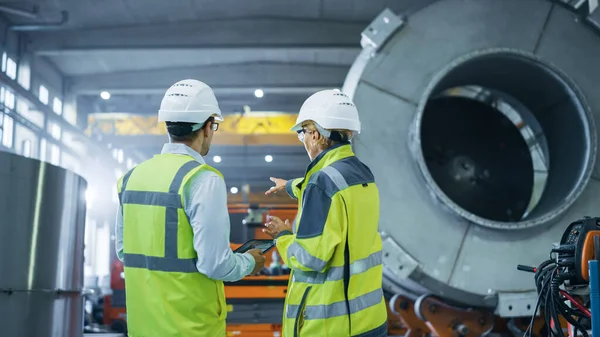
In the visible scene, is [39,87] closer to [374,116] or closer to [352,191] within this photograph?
[374,116]

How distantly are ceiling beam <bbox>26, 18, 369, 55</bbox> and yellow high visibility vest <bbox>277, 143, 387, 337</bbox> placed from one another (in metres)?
7.08

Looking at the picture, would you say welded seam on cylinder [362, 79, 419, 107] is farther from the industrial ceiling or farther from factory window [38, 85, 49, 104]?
factory window [38, 85, 49, 104]

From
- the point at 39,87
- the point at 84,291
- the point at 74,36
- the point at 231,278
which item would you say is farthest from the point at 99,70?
the point at 231,278

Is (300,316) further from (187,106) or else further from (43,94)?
(43,94)

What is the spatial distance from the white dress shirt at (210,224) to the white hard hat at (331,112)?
60 cm

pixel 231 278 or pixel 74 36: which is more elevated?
pixel 74 36

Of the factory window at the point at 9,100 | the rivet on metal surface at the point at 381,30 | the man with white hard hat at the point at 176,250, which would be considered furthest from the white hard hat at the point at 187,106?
the factory window at the point at 9,100

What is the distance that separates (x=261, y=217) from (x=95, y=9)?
3.65 metres

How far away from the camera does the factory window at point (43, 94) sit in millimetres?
11552

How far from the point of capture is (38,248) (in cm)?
392

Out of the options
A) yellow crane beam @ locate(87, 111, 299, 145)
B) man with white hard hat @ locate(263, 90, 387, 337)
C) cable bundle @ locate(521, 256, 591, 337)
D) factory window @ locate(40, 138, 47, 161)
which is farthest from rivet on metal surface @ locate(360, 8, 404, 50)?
yellow crane beam @ locate(87, 111, 299, 145)

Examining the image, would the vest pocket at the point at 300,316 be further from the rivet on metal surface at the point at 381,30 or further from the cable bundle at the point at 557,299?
the rivet on metal surface at the point at 381,30

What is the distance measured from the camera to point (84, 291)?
15.8 ft

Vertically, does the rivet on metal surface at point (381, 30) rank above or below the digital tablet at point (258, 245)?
above
